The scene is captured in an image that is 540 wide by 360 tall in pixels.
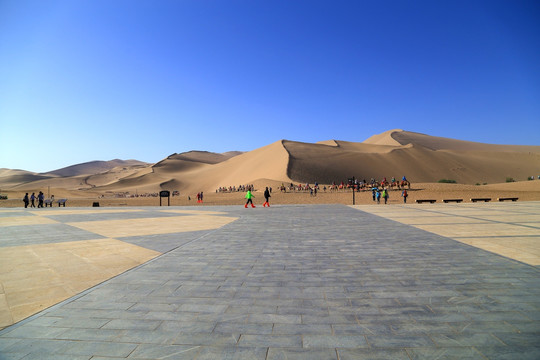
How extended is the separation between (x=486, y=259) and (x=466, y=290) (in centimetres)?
226

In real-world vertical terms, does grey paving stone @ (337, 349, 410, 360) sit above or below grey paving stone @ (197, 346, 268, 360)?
below

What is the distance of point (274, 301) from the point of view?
401 centimetres

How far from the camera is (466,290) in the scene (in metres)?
4.32

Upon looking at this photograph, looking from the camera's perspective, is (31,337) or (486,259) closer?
(31,337)

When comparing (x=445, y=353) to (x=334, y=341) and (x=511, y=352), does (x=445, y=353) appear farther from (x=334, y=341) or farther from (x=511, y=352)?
(x=334, y=341)

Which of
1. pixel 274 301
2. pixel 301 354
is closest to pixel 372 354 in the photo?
pixel 301 354

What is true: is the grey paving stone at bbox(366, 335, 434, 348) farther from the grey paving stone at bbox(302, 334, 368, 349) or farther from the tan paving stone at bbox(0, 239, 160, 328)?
the tan paving stone at bbox(0, 239, 160, 328)

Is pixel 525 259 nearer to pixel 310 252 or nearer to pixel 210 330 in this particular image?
pixel 310 252

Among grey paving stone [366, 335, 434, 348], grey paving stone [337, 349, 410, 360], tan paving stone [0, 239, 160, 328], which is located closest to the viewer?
grey paving stone [337, 349, 410, 360]

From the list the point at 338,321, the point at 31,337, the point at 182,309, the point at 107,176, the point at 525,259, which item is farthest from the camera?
the point at 107,176

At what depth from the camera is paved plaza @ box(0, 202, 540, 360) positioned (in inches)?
114

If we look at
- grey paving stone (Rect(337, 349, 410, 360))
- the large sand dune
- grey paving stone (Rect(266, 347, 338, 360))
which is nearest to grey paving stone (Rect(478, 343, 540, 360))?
grey paving stone (Rect(337, 349, 410, 360))

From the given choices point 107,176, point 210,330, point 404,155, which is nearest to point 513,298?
point 210,330

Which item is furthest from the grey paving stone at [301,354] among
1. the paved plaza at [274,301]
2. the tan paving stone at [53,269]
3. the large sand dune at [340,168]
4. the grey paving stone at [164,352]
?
the large sand dune at [340,168]
